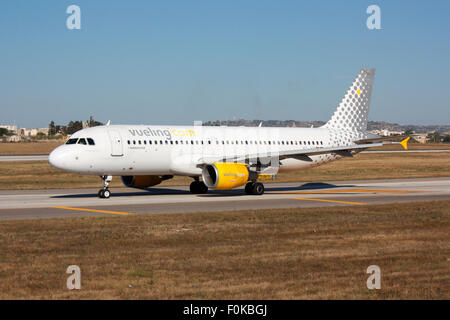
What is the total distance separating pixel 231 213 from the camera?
2483 cm

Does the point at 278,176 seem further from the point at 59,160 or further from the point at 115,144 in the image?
the point at 59,160

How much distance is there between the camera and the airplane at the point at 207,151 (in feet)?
101

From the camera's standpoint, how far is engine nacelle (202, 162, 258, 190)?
31500 millimetres

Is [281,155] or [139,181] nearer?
[281,155]

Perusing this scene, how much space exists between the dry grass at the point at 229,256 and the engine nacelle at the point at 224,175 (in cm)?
741

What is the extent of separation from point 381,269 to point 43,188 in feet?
99.2

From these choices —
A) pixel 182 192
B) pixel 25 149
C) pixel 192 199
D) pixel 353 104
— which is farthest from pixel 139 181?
pixel 25 149

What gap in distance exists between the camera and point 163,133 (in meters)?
33.6

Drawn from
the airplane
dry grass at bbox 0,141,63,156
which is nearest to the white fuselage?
the airplane

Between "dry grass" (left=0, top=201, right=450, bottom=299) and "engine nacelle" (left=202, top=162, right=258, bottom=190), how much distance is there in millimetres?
7405

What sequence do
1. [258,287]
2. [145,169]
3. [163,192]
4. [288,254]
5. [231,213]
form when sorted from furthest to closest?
1. [163,192]
2. [145,169]
3. [231,213]
4. [288,254]
5. [258,287]

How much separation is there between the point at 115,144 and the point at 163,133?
3307mm
